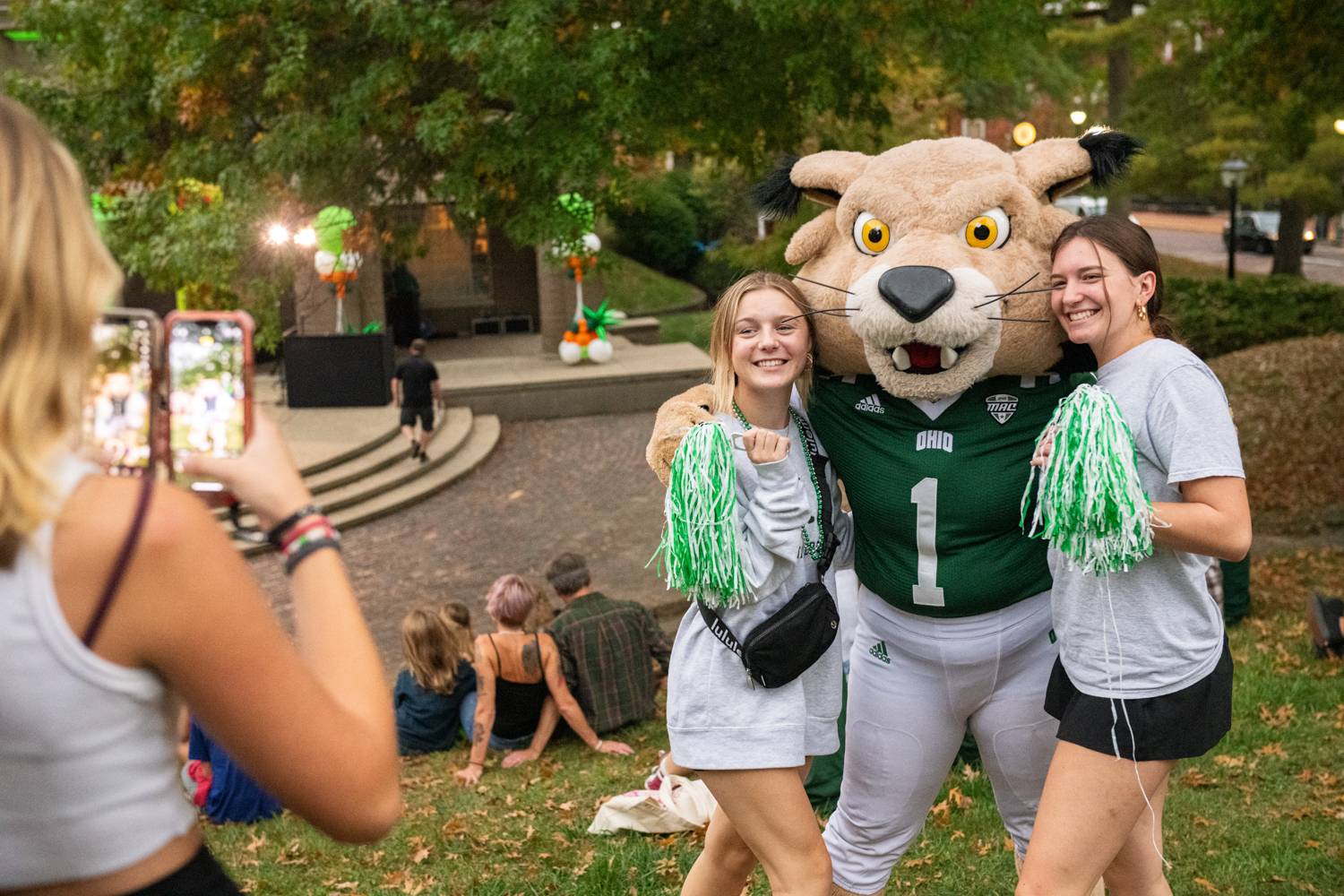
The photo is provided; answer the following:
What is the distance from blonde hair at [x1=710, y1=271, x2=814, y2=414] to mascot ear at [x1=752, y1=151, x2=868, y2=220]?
49 cm

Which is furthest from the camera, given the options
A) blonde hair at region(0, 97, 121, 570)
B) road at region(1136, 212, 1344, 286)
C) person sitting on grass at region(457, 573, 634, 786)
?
road at region(1136, 212, 1344, 286)

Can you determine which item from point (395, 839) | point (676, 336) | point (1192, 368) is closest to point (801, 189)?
point (1192, 368)

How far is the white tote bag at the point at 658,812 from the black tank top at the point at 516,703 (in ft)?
5.61

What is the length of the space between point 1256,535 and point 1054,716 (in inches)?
371

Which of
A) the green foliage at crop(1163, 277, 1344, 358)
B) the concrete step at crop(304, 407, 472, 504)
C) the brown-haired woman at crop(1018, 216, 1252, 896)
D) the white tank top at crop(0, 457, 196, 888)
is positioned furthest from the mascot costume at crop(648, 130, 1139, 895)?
the green foliage at crop(1163, 277, 1344, 358)

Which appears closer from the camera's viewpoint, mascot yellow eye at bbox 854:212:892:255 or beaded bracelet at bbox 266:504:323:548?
beaded bracelet at bbox 266:504:323:548

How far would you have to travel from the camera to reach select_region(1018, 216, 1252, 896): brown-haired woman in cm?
310

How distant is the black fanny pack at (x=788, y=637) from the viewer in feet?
10.9

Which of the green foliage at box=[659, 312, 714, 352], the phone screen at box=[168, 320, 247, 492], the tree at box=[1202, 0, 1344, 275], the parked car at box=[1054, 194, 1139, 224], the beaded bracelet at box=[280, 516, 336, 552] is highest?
the tree at box=[1202, 0, 1344, 275]

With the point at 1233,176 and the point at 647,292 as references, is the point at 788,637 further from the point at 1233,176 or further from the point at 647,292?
the point at 647,292

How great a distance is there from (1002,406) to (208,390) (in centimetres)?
239

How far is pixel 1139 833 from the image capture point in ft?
Answer: 11.6

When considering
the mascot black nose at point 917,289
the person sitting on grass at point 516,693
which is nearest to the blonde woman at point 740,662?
the mascot black nose at point 917,289

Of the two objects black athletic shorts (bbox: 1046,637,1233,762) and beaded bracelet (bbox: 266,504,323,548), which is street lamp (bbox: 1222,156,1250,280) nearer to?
black athletic shorts (bbox: 1046,637,1233,762)
